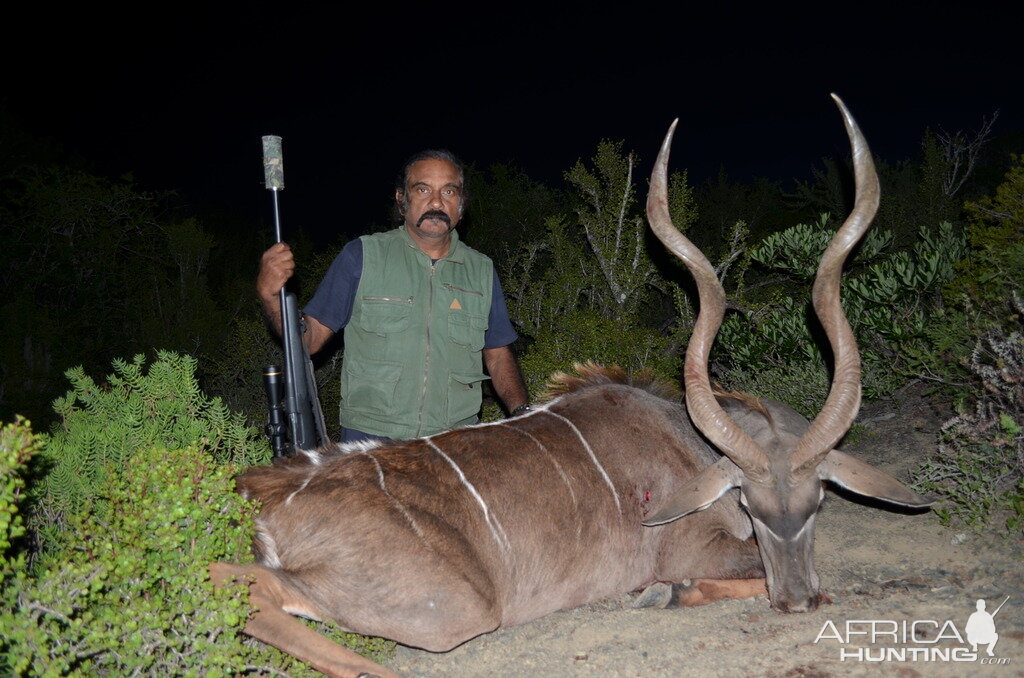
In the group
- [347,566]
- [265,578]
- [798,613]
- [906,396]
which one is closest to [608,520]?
[798,613]

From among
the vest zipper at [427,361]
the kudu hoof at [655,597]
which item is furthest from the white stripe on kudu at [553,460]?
the vest zipper at [427,361]

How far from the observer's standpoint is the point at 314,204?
3878 cm

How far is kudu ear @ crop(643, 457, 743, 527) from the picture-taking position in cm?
335

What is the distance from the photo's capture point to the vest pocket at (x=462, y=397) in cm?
432

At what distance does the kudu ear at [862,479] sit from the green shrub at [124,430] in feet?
8.63

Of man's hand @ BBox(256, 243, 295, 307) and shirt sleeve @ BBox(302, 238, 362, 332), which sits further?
shirt sleeve @ BBox(302, 238, 362, 332)

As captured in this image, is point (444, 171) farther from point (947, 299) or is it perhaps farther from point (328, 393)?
point (328, 393)

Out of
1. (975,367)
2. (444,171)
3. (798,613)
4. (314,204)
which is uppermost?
(314,204)


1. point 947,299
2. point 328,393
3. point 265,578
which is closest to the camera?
point 265,578

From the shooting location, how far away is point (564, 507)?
10.9ft

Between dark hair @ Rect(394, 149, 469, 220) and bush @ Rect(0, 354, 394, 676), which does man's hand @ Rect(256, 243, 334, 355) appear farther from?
bush @ Rect(0, 354, 394, 676)

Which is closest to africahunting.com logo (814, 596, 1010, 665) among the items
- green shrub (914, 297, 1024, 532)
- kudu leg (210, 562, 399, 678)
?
green shrub (914, 297, 1024, 532)

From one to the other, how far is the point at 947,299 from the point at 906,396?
2.41 feet

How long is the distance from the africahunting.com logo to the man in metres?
1.90
